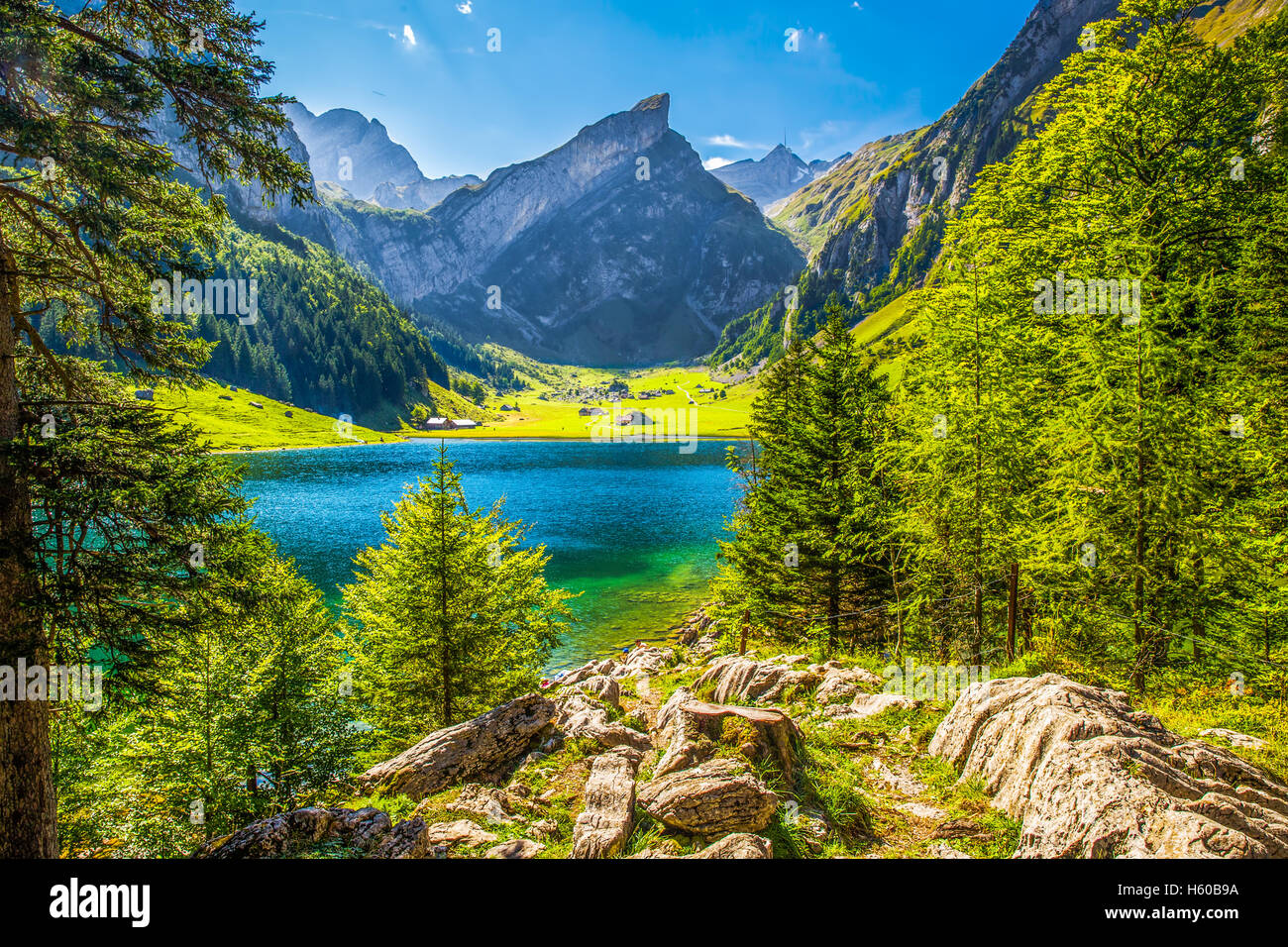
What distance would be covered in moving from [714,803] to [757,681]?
322 inches

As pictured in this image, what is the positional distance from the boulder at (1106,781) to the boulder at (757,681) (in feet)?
16.8

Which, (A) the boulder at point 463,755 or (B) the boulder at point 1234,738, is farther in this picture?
(A) the boulder at point 463,755

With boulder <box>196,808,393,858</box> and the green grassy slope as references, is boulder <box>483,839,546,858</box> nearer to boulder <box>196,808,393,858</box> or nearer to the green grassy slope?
boulder <box>196,808,393,858</box>

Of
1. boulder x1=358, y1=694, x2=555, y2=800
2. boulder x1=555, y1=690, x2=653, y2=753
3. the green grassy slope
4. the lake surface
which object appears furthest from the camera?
the green grassy slope

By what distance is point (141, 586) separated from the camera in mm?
8273

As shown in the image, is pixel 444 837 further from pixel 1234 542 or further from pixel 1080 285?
pixel 1080 285

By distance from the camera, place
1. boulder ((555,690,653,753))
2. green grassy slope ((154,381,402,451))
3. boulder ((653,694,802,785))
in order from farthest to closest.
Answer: green grassy slope ((154,381,402,451)) < boulder ((555,690,653,753)) < boulder ((653,694,802,785))

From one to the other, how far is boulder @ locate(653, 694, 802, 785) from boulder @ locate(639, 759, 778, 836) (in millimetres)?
1030

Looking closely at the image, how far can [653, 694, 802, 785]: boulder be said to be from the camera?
369 inches

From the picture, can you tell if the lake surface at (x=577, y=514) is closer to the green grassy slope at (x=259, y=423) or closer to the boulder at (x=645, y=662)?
the boulder at (x=645, y=662)

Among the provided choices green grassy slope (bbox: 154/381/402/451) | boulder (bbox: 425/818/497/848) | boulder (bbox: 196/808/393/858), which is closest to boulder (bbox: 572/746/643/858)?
boulder (bbox: 425/818/497/848)

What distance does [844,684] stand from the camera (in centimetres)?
1422

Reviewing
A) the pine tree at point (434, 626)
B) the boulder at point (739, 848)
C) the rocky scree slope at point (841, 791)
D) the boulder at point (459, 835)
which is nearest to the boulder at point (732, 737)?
the rocky scree slope at point (841, 791)

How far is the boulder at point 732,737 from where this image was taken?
30.8 feet
